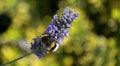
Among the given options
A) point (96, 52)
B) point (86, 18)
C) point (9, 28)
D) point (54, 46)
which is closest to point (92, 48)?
point (96, 52)

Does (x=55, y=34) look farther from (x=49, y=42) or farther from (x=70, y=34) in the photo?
(x=70, y=34)

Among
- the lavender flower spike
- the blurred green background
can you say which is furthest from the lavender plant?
the blurred green background

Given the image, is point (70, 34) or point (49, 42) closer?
point (49, 42)

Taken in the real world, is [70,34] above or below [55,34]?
below

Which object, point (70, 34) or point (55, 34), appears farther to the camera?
point (70, 34)

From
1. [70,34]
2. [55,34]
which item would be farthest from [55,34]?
[70,34]

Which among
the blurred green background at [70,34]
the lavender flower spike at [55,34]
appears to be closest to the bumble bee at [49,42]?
the lavender flower spike at [55,34]

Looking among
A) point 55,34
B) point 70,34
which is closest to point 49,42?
point 55,34

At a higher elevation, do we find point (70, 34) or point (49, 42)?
point (49, 42)
